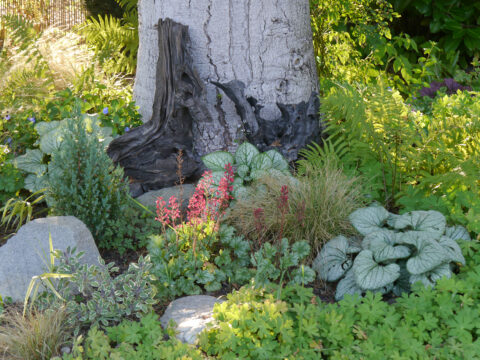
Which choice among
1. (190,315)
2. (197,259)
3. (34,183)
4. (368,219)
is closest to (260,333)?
(190,315)

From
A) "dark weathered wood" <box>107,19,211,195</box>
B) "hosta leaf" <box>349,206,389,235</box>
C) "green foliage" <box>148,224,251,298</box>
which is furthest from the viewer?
"dark weathered wood" <box>107,19,211,195</box>

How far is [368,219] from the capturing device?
325cm

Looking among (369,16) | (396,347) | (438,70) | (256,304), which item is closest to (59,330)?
(256,304)

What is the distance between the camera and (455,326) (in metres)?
2.46

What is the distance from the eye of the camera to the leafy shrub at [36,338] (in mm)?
2443

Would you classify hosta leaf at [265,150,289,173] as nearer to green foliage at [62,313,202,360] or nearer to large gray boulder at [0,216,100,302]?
large gray boulder at [0,216,100,302]

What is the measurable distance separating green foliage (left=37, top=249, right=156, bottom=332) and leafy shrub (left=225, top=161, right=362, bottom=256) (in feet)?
2.93

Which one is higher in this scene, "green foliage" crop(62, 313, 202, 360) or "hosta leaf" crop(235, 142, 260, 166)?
"hosta leaf" crop(235, 142, 260, 166)

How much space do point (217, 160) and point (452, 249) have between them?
1815mm

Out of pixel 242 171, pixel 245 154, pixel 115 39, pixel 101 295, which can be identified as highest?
pixel 115 39

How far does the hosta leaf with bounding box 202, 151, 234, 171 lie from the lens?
3.89 m

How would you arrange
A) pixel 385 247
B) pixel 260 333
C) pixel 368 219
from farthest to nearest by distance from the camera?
pixel 368 219 < pixel 385 247 < pixel 260 333

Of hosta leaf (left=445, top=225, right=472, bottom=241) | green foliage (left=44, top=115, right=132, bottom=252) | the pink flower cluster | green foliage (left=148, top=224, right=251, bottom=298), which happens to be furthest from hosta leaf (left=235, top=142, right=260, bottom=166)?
Result: hosta leaf (left=445, top=225, right=472, bottom=241)

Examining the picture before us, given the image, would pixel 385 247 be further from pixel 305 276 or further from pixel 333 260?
pixel 305 276
